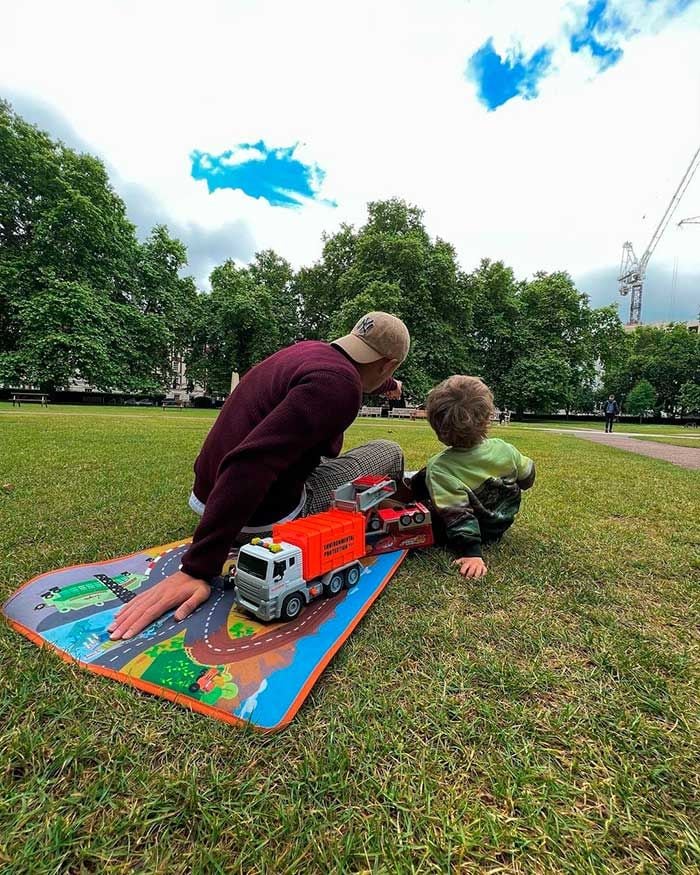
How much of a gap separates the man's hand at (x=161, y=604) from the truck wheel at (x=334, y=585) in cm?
53

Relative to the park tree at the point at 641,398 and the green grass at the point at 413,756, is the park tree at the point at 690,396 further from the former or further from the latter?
the green grass at the point at 413,756

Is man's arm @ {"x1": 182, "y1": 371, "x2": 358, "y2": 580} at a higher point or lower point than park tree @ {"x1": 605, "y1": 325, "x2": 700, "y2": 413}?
lower

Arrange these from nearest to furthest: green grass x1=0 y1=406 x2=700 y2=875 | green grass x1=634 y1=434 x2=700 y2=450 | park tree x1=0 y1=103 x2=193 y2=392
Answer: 1. green grass x1=0 y1=406 x2=700 y2=875
2. green grass x1=634 y1=434 x2=700 y2=450
3. park tree x1=0 y1=103 x2=193 y2=392

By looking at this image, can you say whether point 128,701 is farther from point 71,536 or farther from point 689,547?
point 689,547

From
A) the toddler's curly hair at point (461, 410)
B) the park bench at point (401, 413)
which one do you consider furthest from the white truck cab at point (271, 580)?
the park bench at point (401, 413)

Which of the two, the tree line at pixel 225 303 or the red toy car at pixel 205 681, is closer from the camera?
the red toy car at pixel 205 681

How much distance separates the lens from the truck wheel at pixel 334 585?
1.90 metres

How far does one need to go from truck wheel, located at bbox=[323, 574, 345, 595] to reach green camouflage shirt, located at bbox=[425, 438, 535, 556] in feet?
2.53

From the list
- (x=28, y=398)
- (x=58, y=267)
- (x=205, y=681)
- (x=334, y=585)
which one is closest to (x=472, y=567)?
(x=334, y=585)

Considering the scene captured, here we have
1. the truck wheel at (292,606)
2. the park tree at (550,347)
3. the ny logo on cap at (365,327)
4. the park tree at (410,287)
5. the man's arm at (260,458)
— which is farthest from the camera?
the park tree at (550,347)

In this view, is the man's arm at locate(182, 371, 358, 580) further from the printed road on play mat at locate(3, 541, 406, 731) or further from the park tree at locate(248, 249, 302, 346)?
the park tree at locate(248, 249, 302, 346)

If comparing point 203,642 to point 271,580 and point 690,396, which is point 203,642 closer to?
point 271,580

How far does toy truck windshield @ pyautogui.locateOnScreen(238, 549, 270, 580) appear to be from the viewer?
1592 millimetres

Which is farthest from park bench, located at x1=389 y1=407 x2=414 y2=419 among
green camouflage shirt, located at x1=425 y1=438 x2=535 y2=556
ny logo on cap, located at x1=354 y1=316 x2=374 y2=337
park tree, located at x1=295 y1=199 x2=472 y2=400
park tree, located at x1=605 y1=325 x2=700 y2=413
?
park tree, located at x1=605 y1=325 x2=700 y2=413
